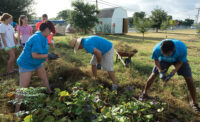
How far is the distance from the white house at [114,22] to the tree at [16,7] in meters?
12.3

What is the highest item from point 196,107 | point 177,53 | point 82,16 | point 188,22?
point 188,22

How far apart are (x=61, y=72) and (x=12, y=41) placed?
1.77 m

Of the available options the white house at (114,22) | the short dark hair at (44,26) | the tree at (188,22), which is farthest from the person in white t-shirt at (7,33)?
the tree at (188,22)

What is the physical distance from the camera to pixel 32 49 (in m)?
2.47

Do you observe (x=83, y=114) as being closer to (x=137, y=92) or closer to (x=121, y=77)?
(x=137, y=92)

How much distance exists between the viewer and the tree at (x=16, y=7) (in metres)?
11.8

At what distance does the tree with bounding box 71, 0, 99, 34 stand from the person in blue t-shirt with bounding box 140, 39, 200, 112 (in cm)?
1701

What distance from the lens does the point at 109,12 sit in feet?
76.2

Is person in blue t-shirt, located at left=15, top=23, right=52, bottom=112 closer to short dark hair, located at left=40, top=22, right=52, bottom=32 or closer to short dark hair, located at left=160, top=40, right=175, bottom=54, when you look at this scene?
short dark hair, located at left=40, top=22, right=52, bottom=32

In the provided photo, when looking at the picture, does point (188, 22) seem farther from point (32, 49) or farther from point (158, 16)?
point (32, 49)

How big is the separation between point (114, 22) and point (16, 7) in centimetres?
1407

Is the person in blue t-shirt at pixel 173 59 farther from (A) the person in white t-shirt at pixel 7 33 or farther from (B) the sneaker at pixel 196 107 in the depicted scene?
(A) the person in white t-shirt at pixel 7 33

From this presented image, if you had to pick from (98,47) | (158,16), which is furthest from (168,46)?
Result: (158,16)

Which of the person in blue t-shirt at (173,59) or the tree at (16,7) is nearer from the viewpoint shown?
the person in blue t-shirt at (173,59)
